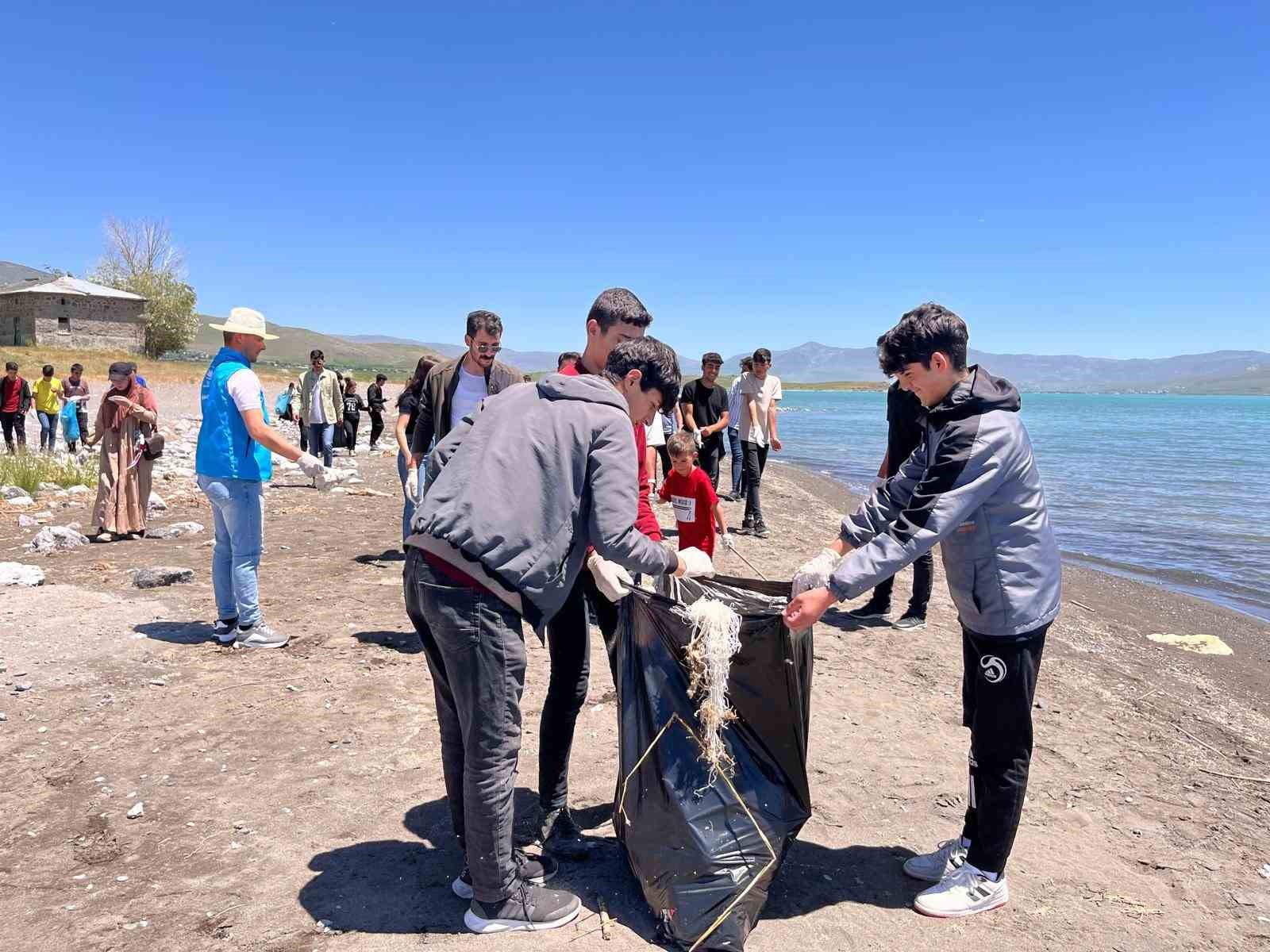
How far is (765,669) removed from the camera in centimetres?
270

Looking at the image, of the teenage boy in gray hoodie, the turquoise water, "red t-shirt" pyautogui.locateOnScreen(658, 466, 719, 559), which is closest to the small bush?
"red t-shirt" pyautogui.locateOnScreen(658, 466, 719, 559)

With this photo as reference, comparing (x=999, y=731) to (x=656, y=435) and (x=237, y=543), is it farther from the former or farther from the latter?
(x=656, y=435)

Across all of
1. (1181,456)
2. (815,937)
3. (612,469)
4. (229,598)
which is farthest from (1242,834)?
(1181,456)

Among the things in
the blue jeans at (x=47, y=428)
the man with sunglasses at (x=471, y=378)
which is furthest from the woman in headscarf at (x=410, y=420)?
the blue jeans at (x=47, y=428)

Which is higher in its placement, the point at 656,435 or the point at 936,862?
the point at 656,435

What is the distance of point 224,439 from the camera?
4.79m

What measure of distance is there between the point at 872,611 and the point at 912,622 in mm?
317

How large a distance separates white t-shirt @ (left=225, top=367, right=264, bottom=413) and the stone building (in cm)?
5099

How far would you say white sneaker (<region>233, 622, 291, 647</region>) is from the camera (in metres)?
5.09

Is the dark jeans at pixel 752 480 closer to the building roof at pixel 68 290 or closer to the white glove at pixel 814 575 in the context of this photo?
the white glove at pixel 814 575

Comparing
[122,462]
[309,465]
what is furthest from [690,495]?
[122,462]

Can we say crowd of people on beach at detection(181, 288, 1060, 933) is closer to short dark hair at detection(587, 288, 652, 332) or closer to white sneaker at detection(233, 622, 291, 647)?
short dark hair at detection(587, 288, 652, 332)

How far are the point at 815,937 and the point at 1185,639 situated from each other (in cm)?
600

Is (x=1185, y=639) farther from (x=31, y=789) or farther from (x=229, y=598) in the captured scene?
(x=31, y=789)
